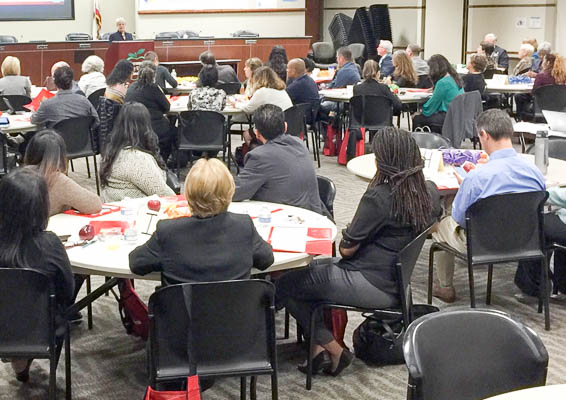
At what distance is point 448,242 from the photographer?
4727 mm

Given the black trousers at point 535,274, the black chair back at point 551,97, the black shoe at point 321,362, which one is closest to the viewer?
the black shoe at point 321,362

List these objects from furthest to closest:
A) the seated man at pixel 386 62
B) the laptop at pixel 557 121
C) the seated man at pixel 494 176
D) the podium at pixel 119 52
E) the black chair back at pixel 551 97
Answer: the podium at pixel 119 52, the seated man at pixel 386 62, the black chair back at pixel 551 97, the laptop at pixel 557 121, the seated man at pixel 494 176

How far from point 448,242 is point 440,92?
4314mm

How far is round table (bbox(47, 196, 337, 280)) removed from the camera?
352cm

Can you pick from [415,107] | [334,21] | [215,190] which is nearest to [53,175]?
[215,190]

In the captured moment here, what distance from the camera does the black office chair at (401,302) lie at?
12.2 ft

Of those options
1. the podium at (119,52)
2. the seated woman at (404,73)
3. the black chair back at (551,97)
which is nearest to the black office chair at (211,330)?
the black chair back at (551,97)

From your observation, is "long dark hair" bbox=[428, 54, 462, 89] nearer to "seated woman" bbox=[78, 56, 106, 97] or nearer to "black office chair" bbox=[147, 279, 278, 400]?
"seated woman" bbox=[78, 56, 106, 97]

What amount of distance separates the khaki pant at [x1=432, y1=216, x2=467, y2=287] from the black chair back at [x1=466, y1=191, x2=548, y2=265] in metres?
0.24

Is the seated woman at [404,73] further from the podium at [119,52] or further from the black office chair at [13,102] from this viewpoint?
the podium at [119,52]

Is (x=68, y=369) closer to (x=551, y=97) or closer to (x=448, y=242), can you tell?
(x=448, y=242)

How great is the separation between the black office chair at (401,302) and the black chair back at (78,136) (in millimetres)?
3748

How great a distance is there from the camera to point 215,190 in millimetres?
3271

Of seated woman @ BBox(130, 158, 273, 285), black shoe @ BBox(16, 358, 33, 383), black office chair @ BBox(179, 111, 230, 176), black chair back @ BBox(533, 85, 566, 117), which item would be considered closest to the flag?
black office chair @ BBox(179, 111, 230, 176)
